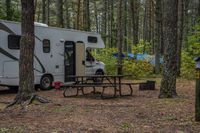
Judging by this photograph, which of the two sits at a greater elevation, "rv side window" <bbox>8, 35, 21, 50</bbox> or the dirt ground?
"rv side window" <bbox>8, 35, 21, 50</bbox>

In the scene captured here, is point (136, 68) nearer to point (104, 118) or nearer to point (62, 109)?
point (62, 109)

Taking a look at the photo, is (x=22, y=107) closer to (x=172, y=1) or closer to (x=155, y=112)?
(x=155, y=112)

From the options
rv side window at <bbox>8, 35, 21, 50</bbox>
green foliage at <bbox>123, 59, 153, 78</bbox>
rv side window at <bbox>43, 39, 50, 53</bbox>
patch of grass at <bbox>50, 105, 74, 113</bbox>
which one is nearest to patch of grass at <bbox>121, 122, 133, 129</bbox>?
patch of grass at <bbox>50, 105, 74, 113</bbox>

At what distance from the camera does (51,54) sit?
17.0m

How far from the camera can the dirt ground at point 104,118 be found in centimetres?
731

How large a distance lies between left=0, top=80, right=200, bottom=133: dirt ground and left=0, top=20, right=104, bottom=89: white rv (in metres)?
3.96

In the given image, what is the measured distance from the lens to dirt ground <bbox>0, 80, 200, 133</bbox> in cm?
731

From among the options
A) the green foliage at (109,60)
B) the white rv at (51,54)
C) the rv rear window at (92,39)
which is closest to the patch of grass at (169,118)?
the white rv at (51,54)

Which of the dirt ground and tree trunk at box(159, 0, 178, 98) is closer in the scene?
the dirt ground

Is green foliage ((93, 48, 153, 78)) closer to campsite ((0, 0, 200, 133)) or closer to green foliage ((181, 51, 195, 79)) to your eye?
campsite ((0, 0, 200, 133))

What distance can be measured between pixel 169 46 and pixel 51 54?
662 centimetres

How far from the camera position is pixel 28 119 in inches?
334

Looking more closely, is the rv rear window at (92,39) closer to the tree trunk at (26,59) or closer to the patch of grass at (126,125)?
the tree trunk at (26,59)

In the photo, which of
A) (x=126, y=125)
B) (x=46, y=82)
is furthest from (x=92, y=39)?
(x=126, y=125)
